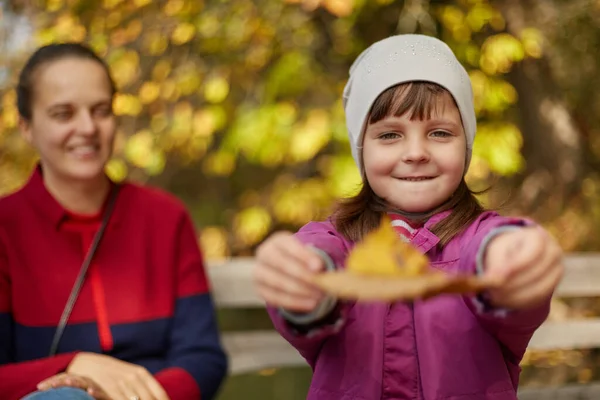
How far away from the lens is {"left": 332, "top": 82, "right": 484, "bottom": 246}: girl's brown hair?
49.2 inches

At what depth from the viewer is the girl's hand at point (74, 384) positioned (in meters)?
1.71

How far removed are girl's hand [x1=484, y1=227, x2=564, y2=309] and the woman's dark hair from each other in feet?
4.81

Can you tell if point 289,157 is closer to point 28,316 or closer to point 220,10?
point 220,10

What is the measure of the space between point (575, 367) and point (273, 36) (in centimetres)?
253

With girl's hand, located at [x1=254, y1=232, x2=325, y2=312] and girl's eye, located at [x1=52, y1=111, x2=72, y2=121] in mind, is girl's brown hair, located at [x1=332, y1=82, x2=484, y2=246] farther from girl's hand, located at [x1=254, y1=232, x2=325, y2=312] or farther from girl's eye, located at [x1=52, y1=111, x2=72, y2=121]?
girl's eye, located at [x1=52, y1=111, x2=72, y2=121]

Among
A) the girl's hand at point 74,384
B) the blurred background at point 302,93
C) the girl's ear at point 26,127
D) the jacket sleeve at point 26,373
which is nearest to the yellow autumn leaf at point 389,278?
the girl's hand at point 74,384

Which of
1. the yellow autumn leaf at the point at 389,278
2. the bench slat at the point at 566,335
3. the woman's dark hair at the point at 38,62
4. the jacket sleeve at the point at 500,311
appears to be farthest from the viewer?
the bench slat at the point at 566,335

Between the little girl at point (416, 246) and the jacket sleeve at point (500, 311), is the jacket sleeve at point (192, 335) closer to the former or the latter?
the little girl at point (416, 246)

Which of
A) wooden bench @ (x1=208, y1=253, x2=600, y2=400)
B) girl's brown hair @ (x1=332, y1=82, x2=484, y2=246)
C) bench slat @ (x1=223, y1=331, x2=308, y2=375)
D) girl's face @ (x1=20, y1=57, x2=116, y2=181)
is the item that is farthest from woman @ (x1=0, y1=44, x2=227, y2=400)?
bench slat @ (x1=223, y1=331, x2=308, y2=375)

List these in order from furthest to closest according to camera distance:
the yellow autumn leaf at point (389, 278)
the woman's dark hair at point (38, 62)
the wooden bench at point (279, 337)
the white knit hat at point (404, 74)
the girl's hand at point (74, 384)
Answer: the wooden bench at point (279, 337) → the woman's dark hair at point (38, 62) → the girl's hand at point (74, 384) → the white knit hat at point (404, 74) → the yellow autumn leaf at point (389, 278)

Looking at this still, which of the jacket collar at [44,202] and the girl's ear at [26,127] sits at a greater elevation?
the girl's ear at [26,127]

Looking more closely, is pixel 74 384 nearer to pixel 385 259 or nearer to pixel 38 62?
pixel 38 62

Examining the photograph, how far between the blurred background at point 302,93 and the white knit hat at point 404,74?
2.21 meters

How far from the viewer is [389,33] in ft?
13.6
